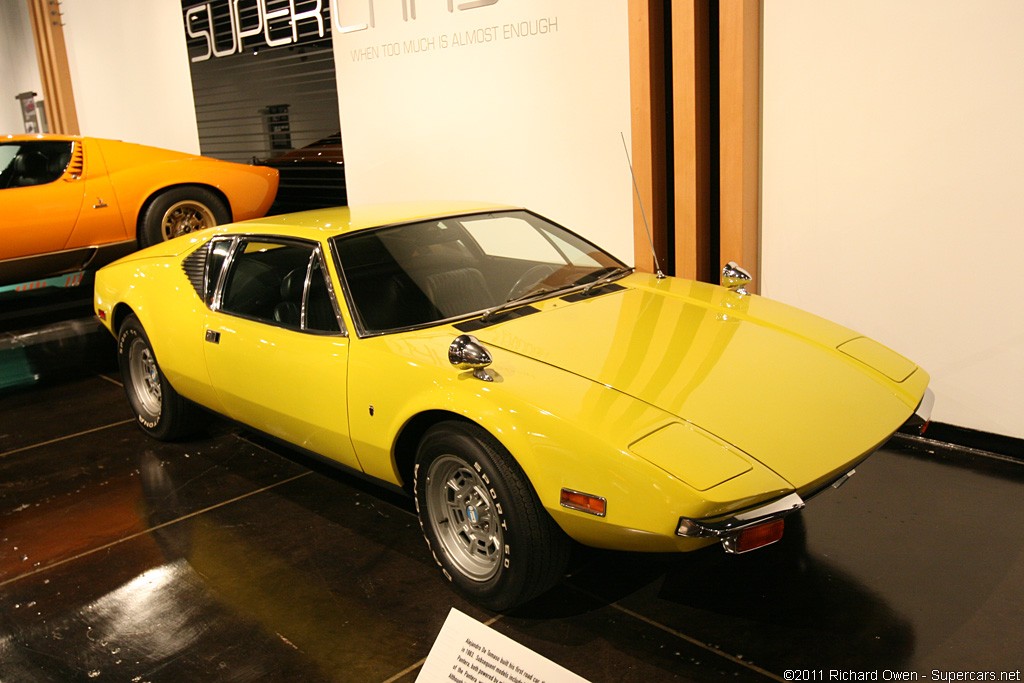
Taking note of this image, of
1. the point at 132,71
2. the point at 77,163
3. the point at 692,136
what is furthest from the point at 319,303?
the point at 132,71

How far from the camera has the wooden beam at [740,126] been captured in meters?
4.25

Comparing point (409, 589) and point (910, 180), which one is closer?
point (409, 589)

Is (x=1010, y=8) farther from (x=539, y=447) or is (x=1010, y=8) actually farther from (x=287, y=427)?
(x=287, y=427)

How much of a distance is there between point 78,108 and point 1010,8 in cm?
1099

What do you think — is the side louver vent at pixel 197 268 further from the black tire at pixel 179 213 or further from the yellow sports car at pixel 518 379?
the black tire at pixel 179 213

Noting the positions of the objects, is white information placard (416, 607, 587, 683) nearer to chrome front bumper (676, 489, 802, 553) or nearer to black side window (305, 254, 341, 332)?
chrome front bumper (676, 489, 802, 553)

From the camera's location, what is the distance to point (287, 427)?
3.33 metres

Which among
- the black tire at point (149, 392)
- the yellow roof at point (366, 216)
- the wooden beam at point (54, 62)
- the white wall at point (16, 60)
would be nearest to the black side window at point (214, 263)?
the yellow roof at point (366, 216)

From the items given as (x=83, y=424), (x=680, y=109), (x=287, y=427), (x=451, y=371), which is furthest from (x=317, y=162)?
(x=451, y=371)

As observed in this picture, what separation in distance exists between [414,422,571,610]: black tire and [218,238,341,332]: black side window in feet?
2.54

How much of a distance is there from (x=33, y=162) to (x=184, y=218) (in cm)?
121

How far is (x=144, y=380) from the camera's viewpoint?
453 centimetres

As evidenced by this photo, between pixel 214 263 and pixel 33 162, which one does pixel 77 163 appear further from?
pixel 214 263

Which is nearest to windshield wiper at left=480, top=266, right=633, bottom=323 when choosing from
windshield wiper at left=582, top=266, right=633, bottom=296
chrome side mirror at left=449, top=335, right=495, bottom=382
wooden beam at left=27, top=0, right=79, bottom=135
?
windshield wiper at left=582, top=266, right=633, bottom=296
